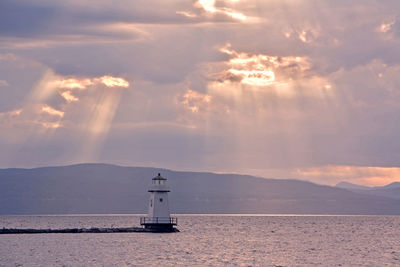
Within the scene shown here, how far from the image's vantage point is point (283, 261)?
83.2 m

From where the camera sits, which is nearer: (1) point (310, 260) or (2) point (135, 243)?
(1) point (310, 260)

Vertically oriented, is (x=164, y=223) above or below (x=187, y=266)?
above

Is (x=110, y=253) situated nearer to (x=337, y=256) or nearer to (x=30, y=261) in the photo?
(x=30, y=261)

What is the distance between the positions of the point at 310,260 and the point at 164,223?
3106 cm

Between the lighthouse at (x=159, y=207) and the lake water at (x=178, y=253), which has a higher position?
the lighthouse at (x=159, y=207)

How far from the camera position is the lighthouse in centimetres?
10556

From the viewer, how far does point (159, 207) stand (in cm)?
10688

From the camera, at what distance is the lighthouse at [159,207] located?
10556 centimetres

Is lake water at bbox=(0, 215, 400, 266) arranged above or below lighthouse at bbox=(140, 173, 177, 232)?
below

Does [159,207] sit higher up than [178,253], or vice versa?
[159,207]

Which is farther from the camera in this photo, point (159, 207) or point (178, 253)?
point (159, 207)

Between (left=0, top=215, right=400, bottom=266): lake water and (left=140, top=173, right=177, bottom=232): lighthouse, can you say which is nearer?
(left=0, top=215, right=400, bottom=266): lake water

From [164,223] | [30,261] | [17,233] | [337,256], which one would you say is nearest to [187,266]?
[30,261]

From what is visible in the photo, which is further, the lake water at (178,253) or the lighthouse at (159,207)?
the lighthouse at (159,207)
